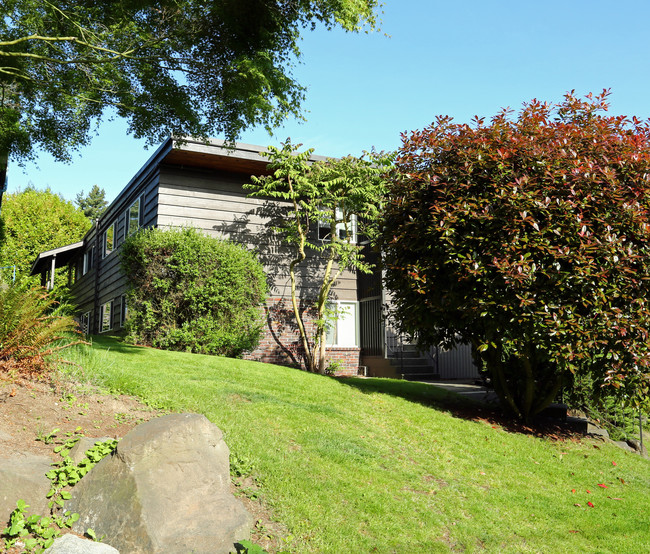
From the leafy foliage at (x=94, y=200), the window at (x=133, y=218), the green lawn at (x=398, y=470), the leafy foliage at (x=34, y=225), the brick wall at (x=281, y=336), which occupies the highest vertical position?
the leafy foliage at (x=94, y=200)

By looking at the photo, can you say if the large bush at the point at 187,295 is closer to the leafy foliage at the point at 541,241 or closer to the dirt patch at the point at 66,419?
the leafy foliage at the point at 541,241

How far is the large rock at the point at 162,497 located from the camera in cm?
396

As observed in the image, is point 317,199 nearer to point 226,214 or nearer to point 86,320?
point 226,214

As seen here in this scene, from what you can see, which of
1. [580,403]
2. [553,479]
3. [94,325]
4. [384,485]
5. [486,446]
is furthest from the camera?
[94,325]

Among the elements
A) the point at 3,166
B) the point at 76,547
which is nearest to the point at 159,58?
the point at 3,166

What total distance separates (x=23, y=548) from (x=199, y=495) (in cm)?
120

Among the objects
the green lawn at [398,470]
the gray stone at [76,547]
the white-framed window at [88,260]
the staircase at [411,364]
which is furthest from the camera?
the white-framed window at [88,260]

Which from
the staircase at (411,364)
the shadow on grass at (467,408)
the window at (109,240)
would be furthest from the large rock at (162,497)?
the window at (109,240)

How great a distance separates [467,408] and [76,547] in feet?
24.4

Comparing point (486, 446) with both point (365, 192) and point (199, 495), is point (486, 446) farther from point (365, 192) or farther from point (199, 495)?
point (365, 192)

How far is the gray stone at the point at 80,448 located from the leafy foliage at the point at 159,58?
18.8ft

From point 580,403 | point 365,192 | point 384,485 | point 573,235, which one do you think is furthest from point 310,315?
point 384,485

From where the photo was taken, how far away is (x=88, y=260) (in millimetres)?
25172

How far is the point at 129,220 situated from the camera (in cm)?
1817
